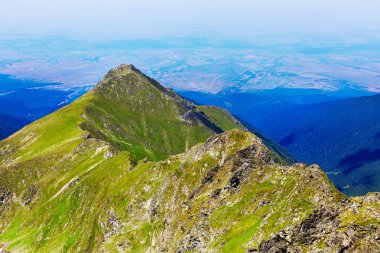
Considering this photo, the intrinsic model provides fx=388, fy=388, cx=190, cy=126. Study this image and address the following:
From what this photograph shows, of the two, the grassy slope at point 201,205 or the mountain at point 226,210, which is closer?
the mountain at point 226,210

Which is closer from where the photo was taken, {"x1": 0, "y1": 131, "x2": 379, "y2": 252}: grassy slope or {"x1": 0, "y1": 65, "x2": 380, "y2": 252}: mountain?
{"x1": 0, "y1": 65, "x2": 380, "y2": 252}: mountain

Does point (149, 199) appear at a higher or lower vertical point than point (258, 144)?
lower

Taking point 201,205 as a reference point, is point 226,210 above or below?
above

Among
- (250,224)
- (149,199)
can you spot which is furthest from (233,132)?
(250,224)

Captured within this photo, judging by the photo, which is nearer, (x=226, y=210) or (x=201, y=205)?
(x=226, y=210)

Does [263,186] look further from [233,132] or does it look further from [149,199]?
[149,199]

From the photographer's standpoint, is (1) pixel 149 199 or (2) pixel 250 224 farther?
(1) pixel 149 199

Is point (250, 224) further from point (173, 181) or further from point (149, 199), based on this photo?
point (149, 199)

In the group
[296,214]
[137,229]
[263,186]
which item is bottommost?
[137,229]

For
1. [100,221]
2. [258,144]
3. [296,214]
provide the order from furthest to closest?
[100,221] < [258,144] < [296,214]

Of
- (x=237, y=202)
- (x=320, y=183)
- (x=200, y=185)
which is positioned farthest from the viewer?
(x=200, y=185)
